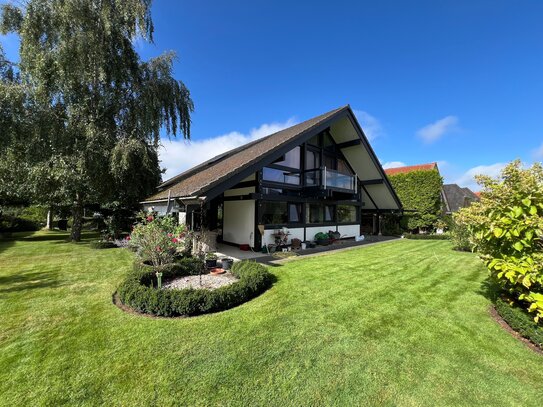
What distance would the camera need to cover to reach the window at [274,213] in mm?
12125

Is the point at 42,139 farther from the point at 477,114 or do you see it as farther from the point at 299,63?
the point at 477,114

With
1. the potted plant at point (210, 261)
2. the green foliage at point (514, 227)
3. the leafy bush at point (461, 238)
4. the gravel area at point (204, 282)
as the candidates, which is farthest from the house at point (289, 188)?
the green foliage at point (514, 227)

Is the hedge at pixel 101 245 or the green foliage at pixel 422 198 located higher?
the green foliage at pixel 422 198

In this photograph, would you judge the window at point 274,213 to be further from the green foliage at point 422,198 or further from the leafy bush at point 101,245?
the green foliage at point 422,198

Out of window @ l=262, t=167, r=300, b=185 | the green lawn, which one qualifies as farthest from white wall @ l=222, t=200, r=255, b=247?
the green lawn

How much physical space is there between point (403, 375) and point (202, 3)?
14.7 m

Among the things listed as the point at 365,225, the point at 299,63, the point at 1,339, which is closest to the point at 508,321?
the point at 1,339

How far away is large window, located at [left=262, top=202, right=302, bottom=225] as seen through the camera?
1218 centimetres

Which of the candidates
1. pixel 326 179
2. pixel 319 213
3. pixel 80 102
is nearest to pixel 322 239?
pixel 319 213

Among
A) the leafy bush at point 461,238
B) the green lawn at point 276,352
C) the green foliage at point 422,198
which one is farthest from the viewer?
the green foliage at point 422,198

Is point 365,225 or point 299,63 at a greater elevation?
point 299,63

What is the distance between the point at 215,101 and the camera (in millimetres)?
17812

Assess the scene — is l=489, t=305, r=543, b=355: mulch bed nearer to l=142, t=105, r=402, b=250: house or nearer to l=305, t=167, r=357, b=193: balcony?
l=142, t=105, r=402, b=250: house

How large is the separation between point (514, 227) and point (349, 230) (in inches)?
502
